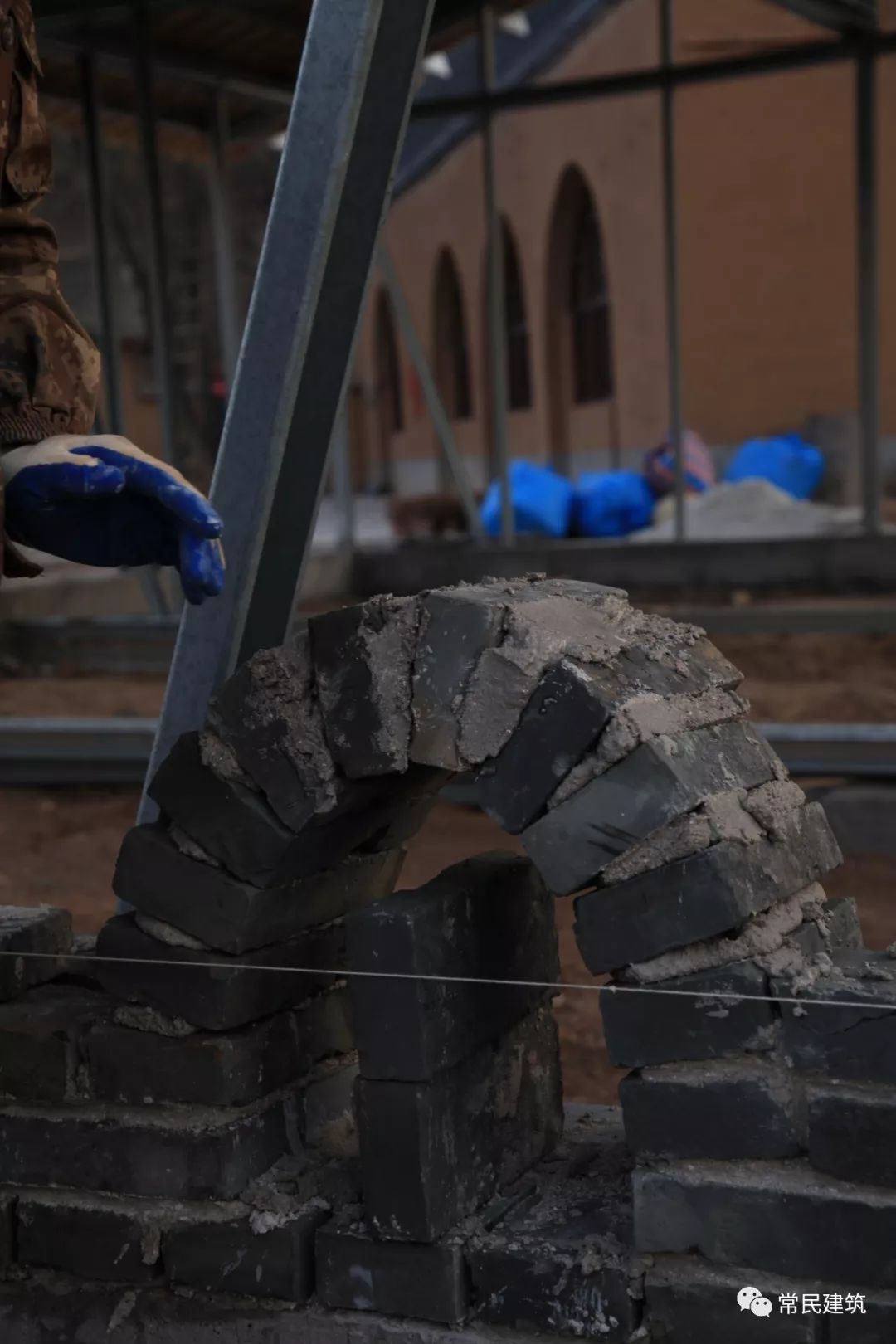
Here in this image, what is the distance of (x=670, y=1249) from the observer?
2.36 meters

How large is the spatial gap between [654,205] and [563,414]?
11.2 feet

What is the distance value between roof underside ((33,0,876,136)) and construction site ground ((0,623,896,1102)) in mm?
3375

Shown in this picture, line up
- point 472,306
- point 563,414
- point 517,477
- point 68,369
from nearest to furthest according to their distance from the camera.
A: 1. point 68,369
2. point 517,477
3. point 563,414
4. point 472,306

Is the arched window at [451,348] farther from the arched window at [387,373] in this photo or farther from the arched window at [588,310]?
the arched window at [588,310]

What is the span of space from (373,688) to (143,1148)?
3.06 ft

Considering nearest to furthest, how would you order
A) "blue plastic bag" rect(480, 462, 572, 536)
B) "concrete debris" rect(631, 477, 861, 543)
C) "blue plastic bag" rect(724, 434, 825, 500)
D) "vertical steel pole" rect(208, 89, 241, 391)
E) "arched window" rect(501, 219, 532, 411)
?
"vertical steel pole" rect(208, 89, 241, 391)
"concrete debris" rect(631, 477, 861, 543)
"blue plastic bag" rect(480, 462, 572, 536)
"blue plastic bag" rect(724, 434, 825, 500)
"arched window" rect(501, 219, 532, 411)

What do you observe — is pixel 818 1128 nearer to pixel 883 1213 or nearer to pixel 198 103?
pixel 883 1213

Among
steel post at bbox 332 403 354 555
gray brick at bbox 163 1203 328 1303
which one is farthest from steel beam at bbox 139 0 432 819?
steel post at bbox 332 403 354 555

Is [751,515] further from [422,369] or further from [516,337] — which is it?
[516,337]

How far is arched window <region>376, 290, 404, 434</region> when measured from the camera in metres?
23.3

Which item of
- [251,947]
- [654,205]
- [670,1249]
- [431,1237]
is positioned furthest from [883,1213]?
[654,205]

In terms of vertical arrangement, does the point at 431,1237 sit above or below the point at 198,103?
below

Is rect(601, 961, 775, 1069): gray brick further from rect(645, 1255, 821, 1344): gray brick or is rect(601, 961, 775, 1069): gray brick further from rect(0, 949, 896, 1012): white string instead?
rect(645, 1255, 821, 1344): gray brick

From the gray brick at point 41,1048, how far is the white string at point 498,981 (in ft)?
0.34
